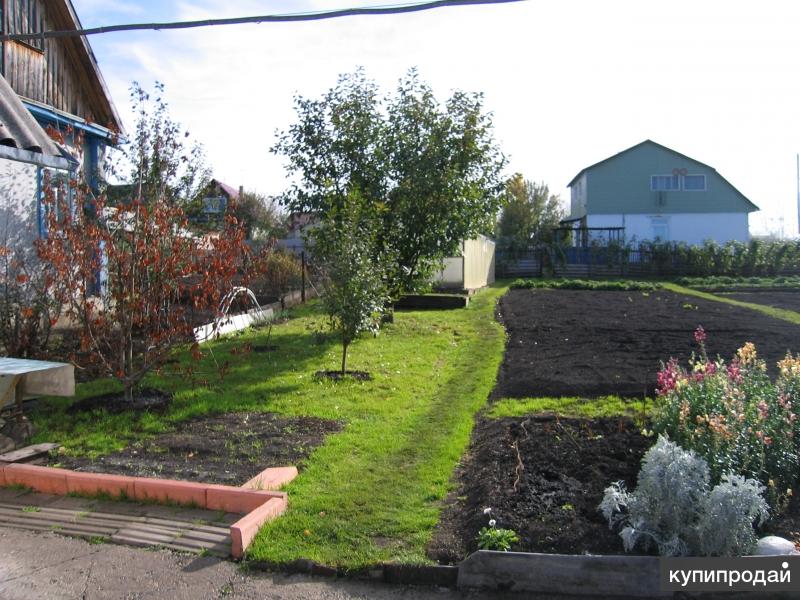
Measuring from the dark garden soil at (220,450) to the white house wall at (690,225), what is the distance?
39.2 meters

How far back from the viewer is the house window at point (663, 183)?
144 feet

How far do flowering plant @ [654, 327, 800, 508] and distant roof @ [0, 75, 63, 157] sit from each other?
9.12 m

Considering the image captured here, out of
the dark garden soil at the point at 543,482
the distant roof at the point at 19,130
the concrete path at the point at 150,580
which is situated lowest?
the concrete path at the point at 150,580

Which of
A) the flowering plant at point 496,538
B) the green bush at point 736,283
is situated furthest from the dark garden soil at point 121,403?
the green bush at point 736,283

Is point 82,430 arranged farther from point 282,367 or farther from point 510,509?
point 510,509

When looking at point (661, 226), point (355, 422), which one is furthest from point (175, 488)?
point (661, 226)

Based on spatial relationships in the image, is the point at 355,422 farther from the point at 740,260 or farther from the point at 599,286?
the point at 740,260

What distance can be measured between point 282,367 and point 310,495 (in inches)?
201

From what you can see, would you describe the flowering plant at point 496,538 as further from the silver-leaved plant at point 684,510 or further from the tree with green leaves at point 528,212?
the tree with green leaves at point 528,212

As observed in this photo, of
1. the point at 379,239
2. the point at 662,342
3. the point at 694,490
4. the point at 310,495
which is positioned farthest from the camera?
the point at 379,239

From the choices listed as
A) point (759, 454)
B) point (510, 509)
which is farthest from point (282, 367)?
point (759, 454)

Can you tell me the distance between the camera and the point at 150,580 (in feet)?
13.6

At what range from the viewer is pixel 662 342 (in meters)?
11.7

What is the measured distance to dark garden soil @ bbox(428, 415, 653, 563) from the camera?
428 centimetres
